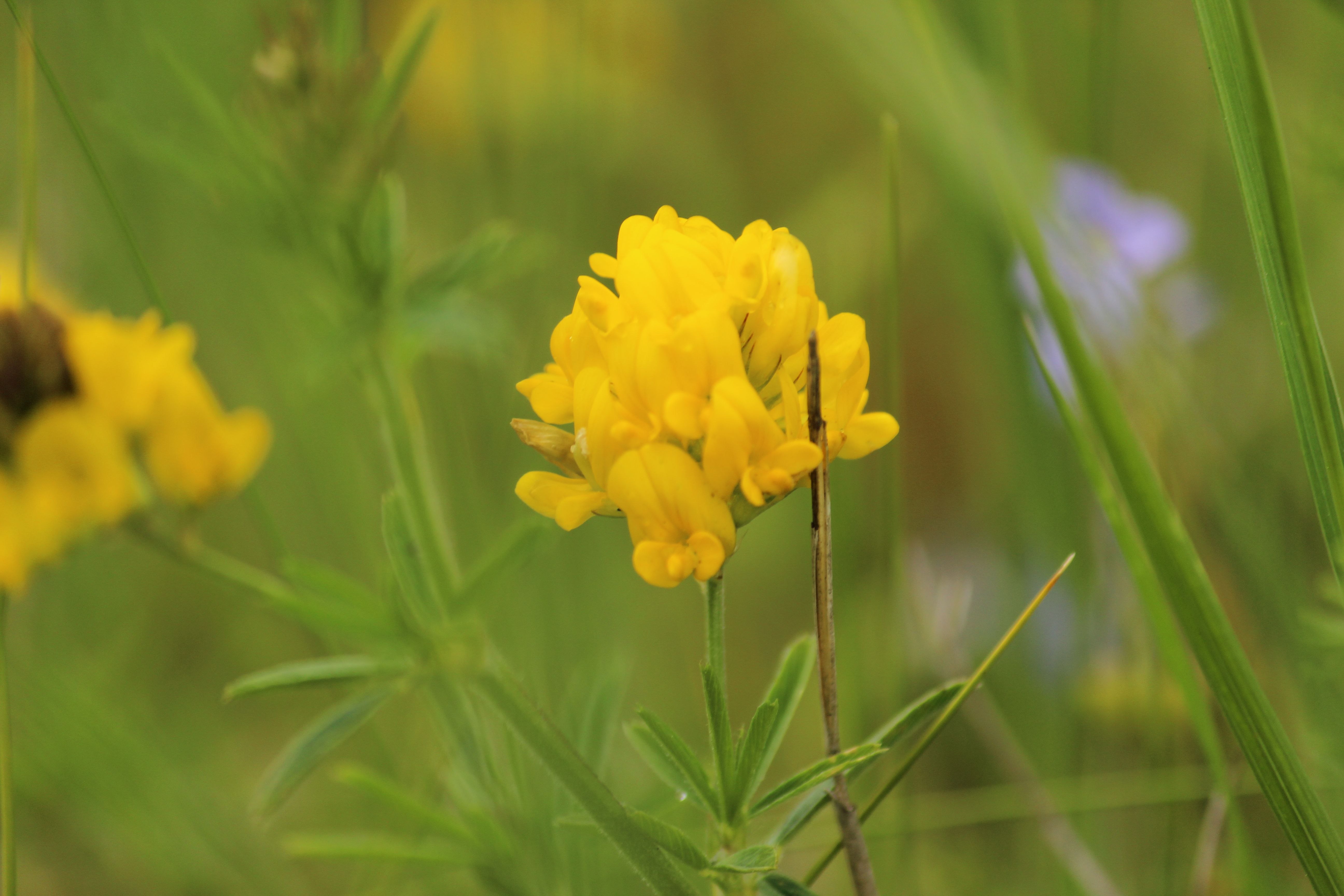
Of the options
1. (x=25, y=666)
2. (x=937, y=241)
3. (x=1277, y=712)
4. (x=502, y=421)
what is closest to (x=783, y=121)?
(x=937, y=241)

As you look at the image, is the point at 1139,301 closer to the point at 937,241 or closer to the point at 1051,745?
the point at 1051,745

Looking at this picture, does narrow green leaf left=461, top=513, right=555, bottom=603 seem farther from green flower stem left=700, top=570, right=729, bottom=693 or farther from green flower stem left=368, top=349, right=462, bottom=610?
green flower stem left=700, top=570, right=729, bottom=693

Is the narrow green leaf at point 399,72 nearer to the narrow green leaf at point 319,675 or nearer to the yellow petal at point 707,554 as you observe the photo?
the narrow green leaf at point 319,675

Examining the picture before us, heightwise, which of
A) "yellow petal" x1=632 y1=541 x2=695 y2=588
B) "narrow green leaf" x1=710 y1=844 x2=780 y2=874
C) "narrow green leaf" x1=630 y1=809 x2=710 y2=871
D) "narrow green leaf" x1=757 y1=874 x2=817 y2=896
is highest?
"yellow petal" x1=632 y1=541 x2=695 y2=588

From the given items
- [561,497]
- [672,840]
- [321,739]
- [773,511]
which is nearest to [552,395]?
[561,497]

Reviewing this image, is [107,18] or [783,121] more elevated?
[783,121]

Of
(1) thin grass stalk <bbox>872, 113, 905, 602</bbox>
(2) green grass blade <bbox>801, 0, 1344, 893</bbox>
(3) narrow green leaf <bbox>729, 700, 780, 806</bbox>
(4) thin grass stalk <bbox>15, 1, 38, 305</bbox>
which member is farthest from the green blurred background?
(3) narrow green leaf <bbox>729, 700, 780, 806</bbox>

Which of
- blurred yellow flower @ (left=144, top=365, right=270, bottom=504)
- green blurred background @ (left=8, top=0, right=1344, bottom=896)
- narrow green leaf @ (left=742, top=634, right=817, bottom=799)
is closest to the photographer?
narrow green leaf @ (left=742, top=634, right=817, bottom=799)
